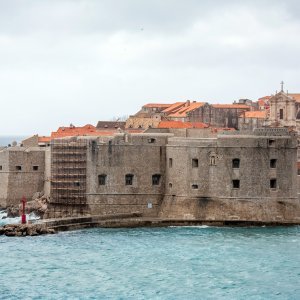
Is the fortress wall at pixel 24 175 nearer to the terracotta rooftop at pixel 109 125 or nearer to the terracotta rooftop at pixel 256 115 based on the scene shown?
the terracotta rooftop at pixel 109 125

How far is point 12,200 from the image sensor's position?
55531mm

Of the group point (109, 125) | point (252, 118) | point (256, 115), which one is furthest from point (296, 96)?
point (109, 125)

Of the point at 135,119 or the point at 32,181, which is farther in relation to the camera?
the point at 135,119

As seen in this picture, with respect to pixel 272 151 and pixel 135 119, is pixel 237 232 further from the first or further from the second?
pixel 135 119

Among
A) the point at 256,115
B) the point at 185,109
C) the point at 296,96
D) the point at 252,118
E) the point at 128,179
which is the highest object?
the point at 296,96

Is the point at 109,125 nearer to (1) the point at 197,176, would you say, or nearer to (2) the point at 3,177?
(2) the point at 3,177

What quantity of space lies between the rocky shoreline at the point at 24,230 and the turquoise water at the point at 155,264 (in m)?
0.61

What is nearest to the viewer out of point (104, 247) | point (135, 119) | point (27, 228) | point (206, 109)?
point (104, 247)

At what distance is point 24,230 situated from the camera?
45.1m

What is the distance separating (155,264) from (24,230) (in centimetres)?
976

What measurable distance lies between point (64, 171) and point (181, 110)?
129 feet

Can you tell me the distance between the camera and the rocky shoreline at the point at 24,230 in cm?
4506

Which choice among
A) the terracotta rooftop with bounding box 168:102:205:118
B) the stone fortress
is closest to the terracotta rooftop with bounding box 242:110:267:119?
the terracotta rooftop with bounding box 168:102:205:118

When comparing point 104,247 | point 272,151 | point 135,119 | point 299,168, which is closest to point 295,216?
point 272,151
